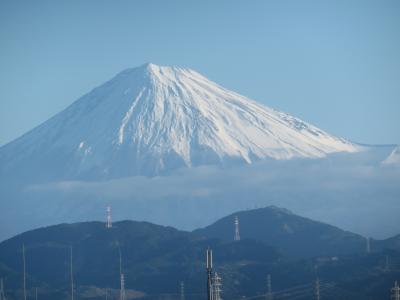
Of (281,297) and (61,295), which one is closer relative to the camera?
(281,297)

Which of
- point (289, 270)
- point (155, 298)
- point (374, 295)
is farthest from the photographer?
point (289, 270)

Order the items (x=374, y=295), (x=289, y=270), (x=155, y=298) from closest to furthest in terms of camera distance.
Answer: (x=374, y=295) → (x=155, y=298) → (x=289, y=270)

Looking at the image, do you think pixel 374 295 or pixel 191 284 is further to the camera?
pixel 191 284

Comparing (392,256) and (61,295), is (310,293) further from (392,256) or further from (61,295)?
(61,295)

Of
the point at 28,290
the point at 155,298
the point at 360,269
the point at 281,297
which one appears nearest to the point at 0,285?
the point at 28,290

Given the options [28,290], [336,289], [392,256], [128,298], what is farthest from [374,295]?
[28,290]

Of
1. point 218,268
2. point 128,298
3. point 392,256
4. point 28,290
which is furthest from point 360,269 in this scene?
point 28,290

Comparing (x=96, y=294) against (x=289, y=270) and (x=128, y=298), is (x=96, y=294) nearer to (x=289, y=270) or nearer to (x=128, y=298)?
(x=128, y=298)
